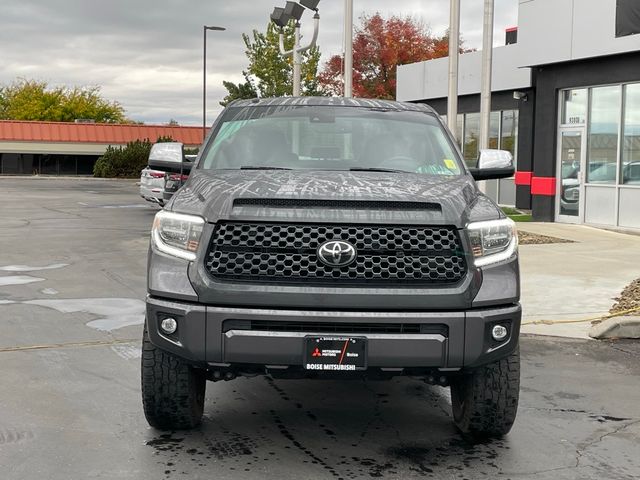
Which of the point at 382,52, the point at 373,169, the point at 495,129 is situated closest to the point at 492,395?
the point at 373,169

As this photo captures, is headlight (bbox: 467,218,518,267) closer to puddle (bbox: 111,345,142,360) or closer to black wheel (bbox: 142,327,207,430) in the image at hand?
black wheel (bbox: 142,327,207,430)

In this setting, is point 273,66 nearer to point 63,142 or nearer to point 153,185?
point 63,142

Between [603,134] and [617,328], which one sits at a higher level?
[603,134]

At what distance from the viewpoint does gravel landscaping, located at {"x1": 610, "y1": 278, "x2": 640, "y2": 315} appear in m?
9.36

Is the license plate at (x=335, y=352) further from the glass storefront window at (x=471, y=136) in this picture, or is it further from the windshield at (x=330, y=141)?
the glass storefront window at (x=471, y=136)

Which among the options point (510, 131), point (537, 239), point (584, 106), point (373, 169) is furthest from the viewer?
point (510, 131)

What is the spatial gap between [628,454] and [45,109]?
9521cm

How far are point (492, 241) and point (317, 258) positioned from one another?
96 cm

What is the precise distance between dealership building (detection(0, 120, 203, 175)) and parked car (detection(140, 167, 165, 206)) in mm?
35675

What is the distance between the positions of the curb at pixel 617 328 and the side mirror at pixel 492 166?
8.69ft

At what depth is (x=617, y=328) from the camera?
838 cm

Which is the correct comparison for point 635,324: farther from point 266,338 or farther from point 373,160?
point 266,338

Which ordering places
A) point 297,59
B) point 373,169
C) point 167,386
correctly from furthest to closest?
1. point 297,59
2. point 373,169
3. point 167,386

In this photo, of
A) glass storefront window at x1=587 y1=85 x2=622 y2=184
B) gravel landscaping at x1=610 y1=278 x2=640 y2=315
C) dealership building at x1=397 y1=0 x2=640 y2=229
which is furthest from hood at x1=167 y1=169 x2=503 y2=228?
glass storefront window at x1=587 y1=85 x2=622 y2=184
